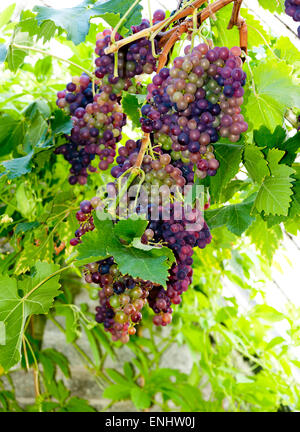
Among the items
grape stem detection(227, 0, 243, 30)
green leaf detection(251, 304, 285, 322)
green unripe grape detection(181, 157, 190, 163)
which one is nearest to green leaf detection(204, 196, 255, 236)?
green unripe grape detection(181, 157, 190, 163)

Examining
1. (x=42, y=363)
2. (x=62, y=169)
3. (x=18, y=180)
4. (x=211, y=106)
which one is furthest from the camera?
(x=42, y=363)

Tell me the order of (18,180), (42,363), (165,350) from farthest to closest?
(165,350), (42,363), (18,180)

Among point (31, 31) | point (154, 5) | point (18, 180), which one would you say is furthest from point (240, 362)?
point (31, 31)

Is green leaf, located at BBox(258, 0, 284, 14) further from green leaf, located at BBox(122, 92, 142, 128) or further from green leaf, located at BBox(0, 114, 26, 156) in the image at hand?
green leaf, located at BBox(0, 114, 26, 156)

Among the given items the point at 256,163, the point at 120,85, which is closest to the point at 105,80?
the point at 120,85

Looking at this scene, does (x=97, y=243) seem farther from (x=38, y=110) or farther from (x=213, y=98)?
(x=38, y=110)

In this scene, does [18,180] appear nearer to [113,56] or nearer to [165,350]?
[113,56]

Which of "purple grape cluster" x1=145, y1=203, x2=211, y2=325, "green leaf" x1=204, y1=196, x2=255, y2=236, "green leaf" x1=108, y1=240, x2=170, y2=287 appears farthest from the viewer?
"green leaf" x1=204, y1=196, x2=255, y2=236

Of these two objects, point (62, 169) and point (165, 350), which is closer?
point (62, 169)
